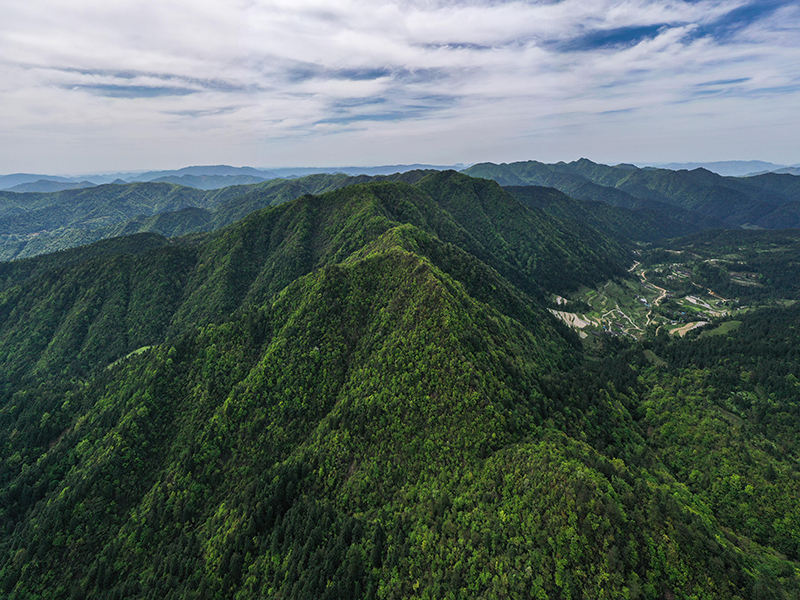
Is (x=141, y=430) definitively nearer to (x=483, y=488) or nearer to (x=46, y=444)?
(x=46, y=444)

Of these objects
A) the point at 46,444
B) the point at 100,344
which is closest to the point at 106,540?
the point at 46,444

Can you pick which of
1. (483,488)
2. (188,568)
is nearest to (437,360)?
(483,488)

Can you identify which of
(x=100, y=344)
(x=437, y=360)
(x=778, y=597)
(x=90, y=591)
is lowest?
(x=90, y=591)

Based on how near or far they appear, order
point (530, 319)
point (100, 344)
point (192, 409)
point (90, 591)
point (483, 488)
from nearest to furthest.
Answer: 1. point (483, 488)
2. point (90, 591)
3. point (192, 409)
4. point (530, 319)
5. point (100, 344)

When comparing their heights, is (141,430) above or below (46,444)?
above

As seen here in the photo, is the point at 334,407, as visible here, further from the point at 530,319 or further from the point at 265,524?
the point at 530,319

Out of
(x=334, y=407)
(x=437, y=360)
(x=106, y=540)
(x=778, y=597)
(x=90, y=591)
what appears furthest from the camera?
(x=334, y=407)

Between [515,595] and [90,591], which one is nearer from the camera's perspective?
[515,595]
